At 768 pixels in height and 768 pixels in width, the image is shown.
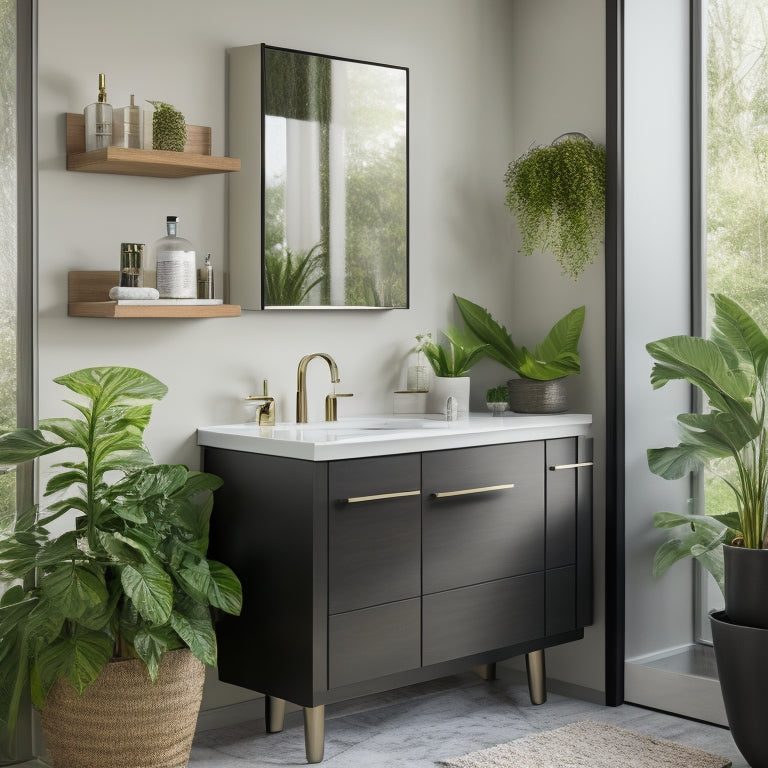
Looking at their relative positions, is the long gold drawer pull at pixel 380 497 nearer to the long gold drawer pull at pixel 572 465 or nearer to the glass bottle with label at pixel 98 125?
the long gold drawer pull at pixel 572 465

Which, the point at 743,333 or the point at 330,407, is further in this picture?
the point at 330,407

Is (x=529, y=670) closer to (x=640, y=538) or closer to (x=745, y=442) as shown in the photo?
(x=640, y=538)

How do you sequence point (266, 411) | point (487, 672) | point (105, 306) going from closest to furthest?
point (105, 306), point (266, 411), point (487, 672)

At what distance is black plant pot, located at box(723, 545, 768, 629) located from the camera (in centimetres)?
294

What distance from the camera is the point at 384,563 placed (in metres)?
2.97

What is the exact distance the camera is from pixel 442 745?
3.19 metres

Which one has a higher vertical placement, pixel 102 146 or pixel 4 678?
pixel 102 146

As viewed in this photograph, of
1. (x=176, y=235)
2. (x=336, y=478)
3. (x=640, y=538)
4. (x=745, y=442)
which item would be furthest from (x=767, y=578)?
(x=176, y=235)

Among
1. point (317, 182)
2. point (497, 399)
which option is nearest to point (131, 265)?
point (317, 182)

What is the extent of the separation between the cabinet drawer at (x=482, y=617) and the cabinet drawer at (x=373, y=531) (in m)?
0.13

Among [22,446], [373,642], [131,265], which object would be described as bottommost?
[373,642]

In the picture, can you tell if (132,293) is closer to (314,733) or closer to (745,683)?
(314,733)

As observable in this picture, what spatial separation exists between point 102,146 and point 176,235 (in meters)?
0.32

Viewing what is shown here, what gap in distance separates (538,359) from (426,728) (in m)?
1.29
